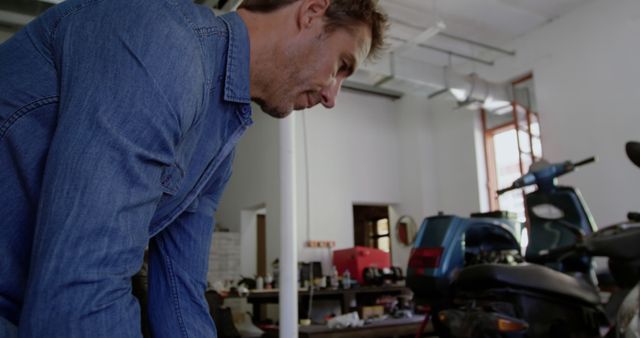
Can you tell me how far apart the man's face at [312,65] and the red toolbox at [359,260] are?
5091 millimetres

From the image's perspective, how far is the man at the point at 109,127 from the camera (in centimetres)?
48

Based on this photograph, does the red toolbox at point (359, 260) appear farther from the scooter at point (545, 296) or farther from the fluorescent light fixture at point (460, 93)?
the scooter at point (545, 296)

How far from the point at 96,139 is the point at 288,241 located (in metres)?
2.01

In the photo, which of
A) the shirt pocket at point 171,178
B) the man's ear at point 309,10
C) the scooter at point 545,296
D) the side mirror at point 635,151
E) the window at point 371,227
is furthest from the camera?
the window at point 371,227

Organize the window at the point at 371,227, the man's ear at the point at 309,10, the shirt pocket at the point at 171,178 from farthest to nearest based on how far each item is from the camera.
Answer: the window at the point at 371,227 < the man's ear at the point at 309,10 < the shirt pocket at the point at 171,178

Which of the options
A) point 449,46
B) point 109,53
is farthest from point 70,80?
point 449,46

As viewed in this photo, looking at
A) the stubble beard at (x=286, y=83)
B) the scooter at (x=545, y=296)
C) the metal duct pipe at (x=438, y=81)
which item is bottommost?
the scooter at (x=545, y=296)

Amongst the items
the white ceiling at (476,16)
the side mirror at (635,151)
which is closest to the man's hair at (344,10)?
the side mirror at (635,151)

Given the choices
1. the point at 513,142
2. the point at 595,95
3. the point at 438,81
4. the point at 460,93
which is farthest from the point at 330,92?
the point at 513,142

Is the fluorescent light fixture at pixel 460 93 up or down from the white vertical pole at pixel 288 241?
up

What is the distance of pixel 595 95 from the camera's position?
16.7ft

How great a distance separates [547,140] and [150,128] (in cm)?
571

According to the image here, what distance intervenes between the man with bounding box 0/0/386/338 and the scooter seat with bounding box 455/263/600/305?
1.34 metres

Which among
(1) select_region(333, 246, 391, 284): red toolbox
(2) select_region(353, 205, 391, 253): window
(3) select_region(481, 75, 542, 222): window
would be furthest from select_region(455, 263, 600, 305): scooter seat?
(2) select_region(353, 205, 391, 253): window
